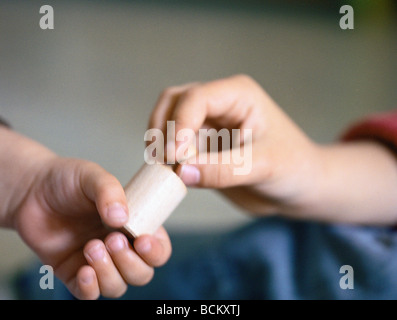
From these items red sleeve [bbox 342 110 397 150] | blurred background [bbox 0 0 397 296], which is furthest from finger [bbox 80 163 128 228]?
blurred background [bbox 0 0 397 296]

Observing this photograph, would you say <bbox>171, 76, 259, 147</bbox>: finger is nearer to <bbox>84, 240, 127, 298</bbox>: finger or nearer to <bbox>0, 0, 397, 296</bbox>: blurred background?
<bbox>84, 240, 127, 298</bbox>: finger

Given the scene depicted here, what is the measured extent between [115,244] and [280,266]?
0.61ft

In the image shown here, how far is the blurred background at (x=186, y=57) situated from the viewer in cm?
114

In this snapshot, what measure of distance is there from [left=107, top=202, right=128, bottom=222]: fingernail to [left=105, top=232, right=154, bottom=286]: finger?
3 cm

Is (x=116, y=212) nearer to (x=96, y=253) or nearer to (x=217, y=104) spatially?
(x=96, y=253)

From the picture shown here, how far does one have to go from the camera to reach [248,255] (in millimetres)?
462

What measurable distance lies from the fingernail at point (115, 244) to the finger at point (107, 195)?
0.06 ft

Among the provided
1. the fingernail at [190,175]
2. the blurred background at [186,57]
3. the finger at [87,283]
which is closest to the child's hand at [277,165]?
the fingernail at [190,175]

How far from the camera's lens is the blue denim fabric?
394mm

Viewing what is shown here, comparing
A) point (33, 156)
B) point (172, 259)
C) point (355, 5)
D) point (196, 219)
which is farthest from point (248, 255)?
point (355, 5)

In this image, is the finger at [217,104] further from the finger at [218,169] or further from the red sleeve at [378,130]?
the red sleeve at [378,130]

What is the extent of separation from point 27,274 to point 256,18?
3.21ft

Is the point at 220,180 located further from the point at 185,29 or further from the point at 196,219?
the point at 185,29

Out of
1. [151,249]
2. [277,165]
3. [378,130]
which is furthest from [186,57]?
[151,249]
